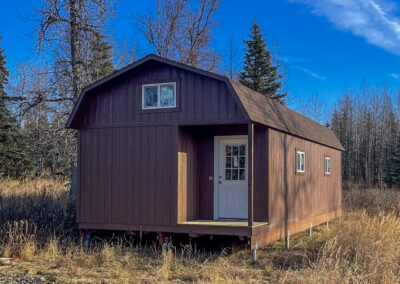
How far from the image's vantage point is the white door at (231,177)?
10461 millimetres

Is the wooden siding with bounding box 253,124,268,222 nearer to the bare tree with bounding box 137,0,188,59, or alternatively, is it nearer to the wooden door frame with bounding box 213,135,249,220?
the wooden door frame with bounding box 213,135,249,220

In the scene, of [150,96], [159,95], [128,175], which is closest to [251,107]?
[159,95]

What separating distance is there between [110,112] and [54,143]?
591 cm

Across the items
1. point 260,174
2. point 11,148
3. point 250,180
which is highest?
point 11,148

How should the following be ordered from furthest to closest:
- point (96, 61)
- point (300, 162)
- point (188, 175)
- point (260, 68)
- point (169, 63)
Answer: point (260, 68)
point (96, 61)
point (300, 162)
point (188, 175)
point (169, 63)

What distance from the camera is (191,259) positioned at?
8.96m

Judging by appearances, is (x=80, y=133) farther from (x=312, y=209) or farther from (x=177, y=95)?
(x=312, y=209)

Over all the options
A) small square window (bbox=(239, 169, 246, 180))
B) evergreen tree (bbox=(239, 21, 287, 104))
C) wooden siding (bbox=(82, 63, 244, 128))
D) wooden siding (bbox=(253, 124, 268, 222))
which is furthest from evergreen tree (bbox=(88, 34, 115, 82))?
evergreen tree (bbox=(239, 21, 287, 104))

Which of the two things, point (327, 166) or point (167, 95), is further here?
point (327, 166)

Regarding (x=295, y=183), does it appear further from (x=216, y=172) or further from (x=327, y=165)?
(x=327, y=165)

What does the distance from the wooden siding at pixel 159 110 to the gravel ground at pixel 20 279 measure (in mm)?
3791

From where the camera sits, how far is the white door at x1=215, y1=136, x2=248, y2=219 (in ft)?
34.3

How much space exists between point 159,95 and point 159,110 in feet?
1.12

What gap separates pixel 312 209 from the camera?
13047 millimetres
